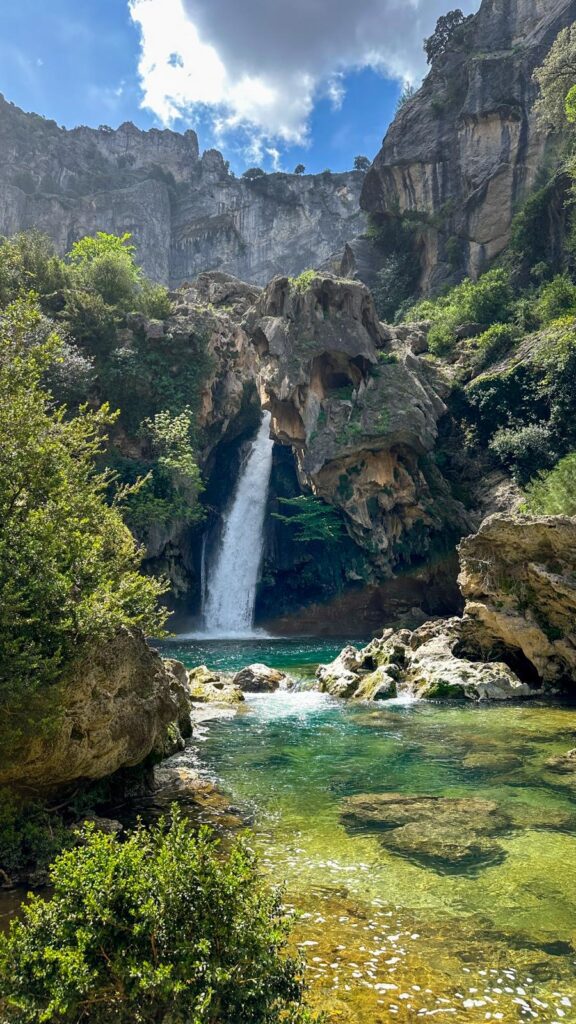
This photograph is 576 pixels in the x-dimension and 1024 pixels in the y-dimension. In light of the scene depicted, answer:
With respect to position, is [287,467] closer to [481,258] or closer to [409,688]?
[481,258]

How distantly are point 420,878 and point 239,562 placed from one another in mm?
31597

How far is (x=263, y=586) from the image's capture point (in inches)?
1465

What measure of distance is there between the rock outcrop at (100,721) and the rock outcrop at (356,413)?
82.9ft

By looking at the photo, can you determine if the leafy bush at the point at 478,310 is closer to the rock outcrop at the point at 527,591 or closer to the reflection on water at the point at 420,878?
the rock outcrop at the point at 527,591

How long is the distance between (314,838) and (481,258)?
44.6m

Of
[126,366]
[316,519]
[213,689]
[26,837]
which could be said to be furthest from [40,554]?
[126,366]

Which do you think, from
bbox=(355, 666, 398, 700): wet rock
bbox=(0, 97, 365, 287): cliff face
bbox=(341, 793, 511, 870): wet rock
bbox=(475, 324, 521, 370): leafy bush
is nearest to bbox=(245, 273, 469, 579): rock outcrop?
bbox=(475, 324, 521, 370): leafy bush

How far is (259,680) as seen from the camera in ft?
60.4

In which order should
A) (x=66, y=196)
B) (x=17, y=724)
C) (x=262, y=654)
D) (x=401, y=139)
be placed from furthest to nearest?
(x=66, y=196) < (x=401, y=139) < (x=262, y=654) < (x=17, y=724)

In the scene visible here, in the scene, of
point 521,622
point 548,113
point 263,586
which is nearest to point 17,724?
point 521,622

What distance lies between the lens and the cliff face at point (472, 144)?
41.8 metres

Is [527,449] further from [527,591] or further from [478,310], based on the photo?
[527,591]

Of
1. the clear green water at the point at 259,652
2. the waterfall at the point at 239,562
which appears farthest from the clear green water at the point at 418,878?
the waterfall at the point at 239,562

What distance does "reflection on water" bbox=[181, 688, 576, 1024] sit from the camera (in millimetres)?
Result: 3986
